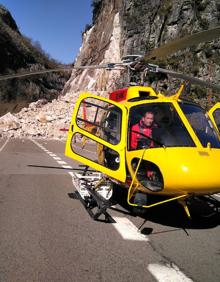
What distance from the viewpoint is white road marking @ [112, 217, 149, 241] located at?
5520 millimetres

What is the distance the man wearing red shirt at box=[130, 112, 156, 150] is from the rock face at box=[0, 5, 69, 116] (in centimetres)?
6081

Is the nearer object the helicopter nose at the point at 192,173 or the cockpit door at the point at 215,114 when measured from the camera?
the helicopter nose at the point at 192,173

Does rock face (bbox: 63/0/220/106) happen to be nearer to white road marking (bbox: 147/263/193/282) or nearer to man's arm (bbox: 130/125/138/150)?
man's arm (bbox: 130/125/138/150)

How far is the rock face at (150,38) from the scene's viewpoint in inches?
1407

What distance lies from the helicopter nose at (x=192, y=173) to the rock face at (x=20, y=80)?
61.9 m

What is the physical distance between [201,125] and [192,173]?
121 centimetres

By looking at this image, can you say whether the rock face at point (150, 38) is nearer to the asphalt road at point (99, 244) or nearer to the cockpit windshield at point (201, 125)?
the cockpit windshield at point (201, 125)

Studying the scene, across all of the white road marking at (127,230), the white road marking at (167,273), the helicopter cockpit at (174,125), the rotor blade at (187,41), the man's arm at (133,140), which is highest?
the rotor blade at (187,41)

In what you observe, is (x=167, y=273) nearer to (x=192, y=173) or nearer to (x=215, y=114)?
(x=192, y=173)

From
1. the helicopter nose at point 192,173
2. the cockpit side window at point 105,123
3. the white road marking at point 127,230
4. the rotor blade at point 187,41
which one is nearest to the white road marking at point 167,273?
the white road marking at point 127,230

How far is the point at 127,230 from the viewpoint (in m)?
5.87

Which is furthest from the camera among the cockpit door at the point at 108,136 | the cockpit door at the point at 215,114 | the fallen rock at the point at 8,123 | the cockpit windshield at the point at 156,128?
the fallen rock at the point at 8,123

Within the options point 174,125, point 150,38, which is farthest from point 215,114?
point 150,38

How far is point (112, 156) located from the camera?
7.00 m
